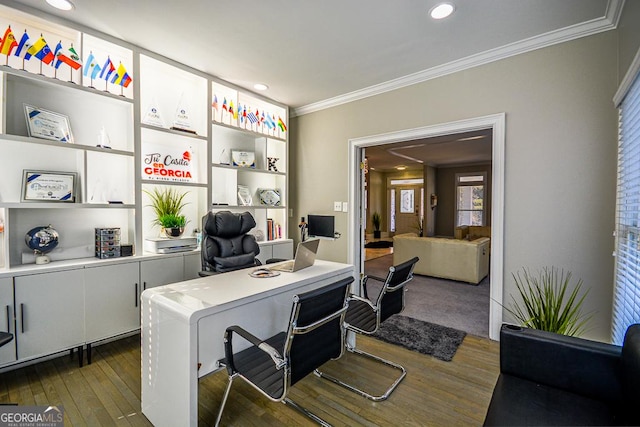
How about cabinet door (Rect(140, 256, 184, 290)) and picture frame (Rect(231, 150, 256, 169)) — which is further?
picture frame (Rect(231, 150, 256, 169))

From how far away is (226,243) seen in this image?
2891mm

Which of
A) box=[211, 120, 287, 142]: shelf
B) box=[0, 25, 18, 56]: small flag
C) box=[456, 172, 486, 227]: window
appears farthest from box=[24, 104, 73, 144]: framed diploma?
box=[456, 172, 486, 227]: window

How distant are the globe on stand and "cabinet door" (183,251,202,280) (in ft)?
3.44

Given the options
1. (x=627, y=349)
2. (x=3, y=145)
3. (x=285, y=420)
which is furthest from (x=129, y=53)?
(x=627, y=349)

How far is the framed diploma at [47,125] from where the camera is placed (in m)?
2.30

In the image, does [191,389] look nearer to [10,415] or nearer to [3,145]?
[10,415]

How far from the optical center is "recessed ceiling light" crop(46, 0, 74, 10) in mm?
2150

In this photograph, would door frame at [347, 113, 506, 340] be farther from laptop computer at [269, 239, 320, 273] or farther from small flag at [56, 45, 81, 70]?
small flag at [56, 45, 81, 70]

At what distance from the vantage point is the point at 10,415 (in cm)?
162

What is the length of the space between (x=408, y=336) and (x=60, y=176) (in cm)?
346

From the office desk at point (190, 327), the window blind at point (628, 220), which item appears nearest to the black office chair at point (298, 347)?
the office desk at point (190, 327)

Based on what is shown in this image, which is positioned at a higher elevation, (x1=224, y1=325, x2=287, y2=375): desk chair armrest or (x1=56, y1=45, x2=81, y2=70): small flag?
(x1=56, y1=45, x2=81, y2=70): small flag

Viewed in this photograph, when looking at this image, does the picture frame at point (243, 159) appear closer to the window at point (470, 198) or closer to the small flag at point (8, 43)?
the small flag at point (8, 43)

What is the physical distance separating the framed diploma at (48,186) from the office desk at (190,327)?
151cm
